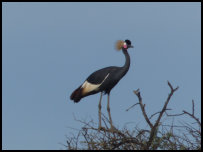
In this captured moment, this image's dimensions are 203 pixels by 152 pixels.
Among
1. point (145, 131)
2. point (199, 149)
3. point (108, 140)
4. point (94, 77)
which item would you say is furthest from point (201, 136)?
point (94, 77)

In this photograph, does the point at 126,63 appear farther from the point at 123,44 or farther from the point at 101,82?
the point at 101,82

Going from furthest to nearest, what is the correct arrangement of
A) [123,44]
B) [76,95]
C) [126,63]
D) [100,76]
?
[123,44] < [126,63] < [100,76] < [76,95]

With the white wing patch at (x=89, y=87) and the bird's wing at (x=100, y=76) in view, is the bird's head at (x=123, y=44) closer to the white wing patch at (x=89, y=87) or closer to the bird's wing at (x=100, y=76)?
the bird's wing at (x=100, y=76)

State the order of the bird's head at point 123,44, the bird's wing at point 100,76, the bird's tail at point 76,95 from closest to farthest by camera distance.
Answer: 1. the bird's tail at point 76,95
2. the bird's wing at point 100,76
3. the bird's head at point 123,44

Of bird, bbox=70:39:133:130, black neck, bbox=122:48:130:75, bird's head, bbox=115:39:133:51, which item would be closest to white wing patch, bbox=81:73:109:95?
bird, bbox=70:39:133:130

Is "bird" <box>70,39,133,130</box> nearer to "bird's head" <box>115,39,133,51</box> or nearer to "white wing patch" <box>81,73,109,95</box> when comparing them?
"white wing patch" <box>81,73,109,95</box>

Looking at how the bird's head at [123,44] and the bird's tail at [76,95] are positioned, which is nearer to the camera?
the bird's tail at [76,95]

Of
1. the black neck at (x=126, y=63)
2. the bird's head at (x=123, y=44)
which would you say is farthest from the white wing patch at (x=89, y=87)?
the bird's head at (x=123, y=44)

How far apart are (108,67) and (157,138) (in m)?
2.88

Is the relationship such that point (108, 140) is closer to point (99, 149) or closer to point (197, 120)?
point (99, 149)

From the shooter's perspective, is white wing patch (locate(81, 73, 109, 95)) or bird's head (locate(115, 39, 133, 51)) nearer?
white wing patch (locate(81, 73, 109, 95))

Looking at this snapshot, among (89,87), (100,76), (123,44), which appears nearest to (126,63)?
(123,44)

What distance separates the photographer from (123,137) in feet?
26.9

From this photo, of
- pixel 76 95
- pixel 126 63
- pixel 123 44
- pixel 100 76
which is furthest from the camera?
pixel 123 44
